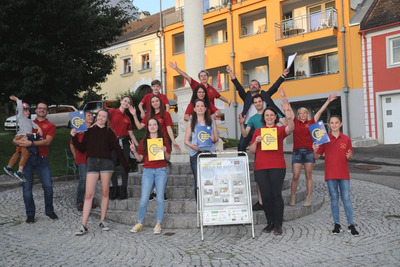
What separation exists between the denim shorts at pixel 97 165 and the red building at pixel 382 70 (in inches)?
673

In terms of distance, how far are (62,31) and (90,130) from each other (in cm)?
866

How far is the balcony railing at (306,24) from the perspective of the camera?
2044cm

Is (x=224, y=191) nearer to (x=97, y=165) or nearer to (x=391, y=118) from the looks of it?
(x=97, y=165)

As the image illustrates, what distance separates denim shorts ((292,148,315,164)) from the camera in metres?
6.48

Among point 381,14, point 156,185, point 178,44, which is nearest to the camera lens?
point 156,185

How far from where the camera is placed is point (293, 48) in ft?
73.8

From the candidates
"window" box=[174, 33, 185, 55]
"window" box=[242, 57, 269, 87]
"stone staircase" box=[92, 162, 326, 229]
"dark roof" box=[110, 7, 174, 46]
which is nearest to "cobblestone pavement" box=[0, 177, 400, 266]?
"stone staircase" box=[92, 162, 326, 229]

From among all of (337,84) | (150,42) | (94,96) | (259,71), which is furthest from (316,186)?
(94,96)

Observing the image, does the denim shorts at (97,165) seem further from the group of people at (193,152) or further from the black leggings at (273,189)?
the black leggings at (273,189)

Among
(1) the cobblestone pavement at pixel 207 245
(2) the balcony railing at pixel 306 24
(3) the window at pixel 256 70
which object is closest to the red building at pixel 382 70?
(2) the balcony railing at pixel 306 24

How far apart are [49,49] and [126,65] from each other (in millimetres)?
A: 19628

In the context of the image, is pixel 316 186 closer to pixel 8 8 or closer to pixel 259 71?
pixel 8 8

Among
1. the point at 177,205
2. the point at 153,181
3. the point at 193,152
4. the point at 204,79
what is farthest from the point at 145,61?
the point at 153,181

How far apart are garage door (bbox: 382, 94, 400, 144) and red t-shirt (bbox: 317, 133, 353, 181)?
50.4 ft
